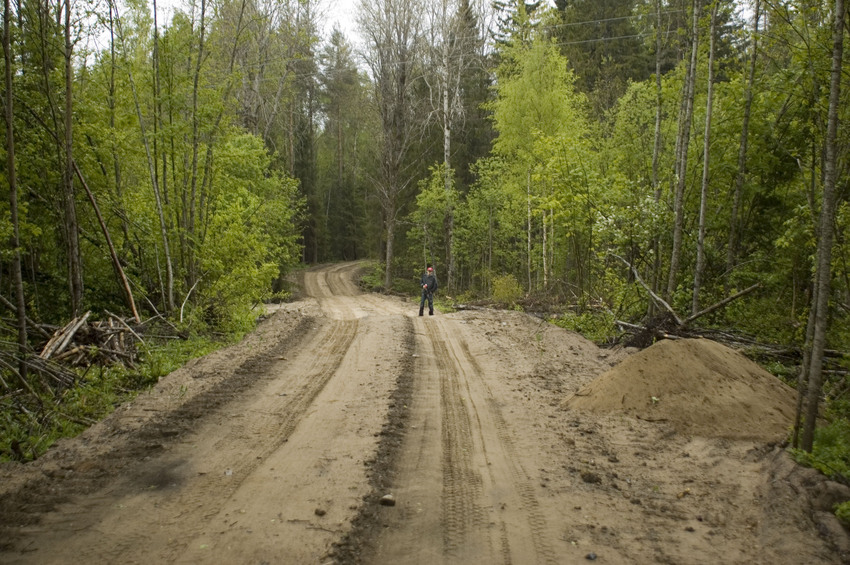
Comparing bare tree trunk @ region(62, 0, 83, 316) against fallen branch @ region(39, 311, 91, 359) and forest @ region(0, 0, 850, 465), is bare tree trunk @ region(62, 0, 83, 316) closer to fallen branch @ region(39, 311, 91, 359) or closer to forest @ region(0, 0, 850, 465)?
forest @ region(0, 0, 850, 465)

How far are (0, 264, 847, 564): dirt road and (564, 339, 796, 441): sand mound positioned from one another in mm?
274

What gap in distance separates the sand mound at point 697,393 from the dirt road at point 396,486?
274mm

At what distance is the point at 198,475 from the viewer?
188 inches

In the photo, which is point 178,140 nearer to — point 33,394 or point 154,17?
point 154,17

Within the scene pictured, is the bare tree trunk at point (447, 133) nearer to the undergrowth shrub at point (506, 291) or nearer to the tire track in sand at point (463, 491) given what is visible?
the undergrowth shrub at point (506, 291)

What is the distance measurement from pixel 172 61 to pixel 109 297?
18.1 feet

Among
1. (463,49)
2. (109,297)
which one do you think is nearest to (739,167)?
(109,297)

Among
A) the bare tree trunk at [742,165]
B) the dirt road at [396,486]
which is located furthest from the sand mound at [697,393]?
the bare tree trunk at [742,165]

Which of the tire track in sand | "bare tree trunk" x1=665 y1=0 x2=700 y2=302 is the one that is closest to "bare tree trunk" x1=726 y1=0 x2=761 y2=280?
"bare tree trunk" x1=665 y1=0 x2=700 y2=302

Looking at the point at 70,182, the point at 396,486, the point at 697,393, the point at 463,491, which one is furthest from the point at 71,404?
the point at 697,393

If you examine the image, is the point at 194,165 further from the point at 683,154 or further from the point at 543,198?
the point at 683,154

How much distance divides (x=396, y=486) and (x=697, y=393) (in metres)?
4.09

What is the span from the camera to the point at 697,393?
636 centimetres

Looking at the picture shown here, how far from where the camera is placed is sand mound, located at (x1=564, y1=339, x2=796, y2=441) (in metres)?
5.86
